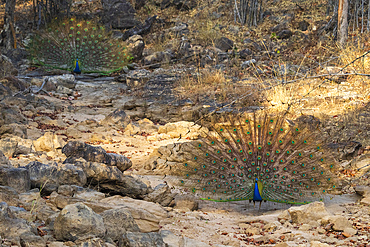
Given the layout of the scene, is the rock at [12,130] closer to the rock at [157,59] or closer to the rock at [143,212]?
the rock at [143,212]

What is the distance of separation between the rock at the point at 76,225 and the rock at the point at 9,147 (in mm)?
3605

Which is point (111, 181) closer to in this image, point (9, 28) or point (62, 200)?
point (62, 200)

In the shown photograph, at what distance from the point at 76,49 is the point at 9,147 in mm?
10553

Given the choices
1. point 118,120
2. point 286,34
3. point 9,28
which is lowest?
point 118,120

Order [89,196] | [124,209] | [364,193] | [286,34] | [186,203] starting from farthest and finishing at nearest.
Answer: [286,34]
[364,193]
[186,203]
[89,196]
[124,209]

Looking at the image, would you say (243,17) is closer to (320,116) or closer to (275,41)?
(275,41)

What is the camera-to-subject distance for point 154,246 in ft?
9.61

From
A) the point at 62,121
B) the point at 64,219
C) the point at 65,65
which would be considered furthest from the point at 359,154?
the point at 65,65

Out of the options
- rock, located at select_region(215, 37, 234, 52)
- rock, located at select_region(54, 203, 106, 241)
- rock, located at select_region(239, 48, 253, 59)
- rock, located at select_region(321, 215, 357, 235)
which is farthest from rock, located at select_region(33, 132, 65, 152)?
rock, located at select_region(215, 37, 234, 52)

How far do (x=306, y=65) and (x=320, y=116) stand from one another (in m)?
5.79

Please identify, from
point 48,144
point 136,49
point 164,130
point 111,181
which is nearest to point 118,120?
point 164,130

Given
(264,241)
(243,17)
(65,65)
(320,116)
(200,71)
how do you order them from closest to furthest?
(264,241) → (320,116) → (200,71) → (65,65) → (243,17)

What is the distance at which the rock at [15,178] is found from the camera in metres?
3.89

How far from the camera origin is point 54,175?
4.39m
